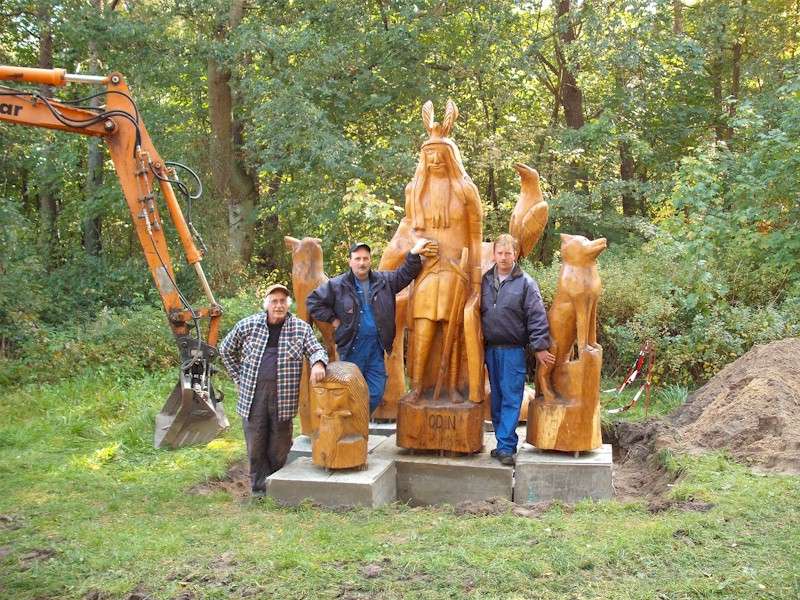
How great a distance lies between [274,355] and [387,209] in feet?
19.4

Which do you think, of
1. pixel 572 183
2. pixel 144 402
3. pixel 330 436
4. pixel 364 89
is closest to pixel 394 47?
pixel 364 89

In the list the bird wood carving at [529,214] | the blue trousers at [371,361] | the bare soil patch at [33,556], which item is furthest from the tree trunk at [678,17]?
the bare soil patch at [33,556]

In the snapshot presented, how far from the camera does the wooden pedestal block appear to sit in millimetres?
6018

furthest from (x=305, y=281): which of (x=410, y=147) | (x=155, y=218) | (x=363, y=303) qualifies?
(x=410, y=147)

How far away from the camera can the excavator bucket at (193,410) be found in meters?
6.98

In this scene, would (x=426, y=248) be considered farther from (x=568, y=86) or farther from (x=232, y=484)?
(x=568, y=86)

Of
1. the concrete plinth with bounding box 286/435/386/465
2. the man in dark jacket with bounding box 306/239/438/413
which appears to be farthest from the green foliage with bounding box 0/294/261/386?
the man in dark jacket with bounding box 306/239/438/413

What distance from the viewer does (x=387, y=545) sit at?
4.75 meters

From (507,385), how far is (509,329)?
428mm

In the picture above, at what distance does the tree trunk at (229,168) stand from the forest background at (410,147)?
0.04 m

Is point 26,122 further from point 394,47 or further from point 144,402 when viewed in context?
point 394,47

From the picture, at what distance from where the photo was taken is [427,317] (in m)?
6.20

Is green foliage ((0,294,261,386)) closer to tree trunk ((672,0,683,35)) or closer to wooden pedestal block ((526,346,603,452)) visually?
wooden pedestal block ((526,346,603,452))

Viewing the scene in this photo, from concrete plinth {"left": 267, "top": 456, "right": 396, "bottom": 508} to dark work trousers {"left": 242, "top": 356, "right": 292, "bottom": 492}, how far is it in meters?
0.23
